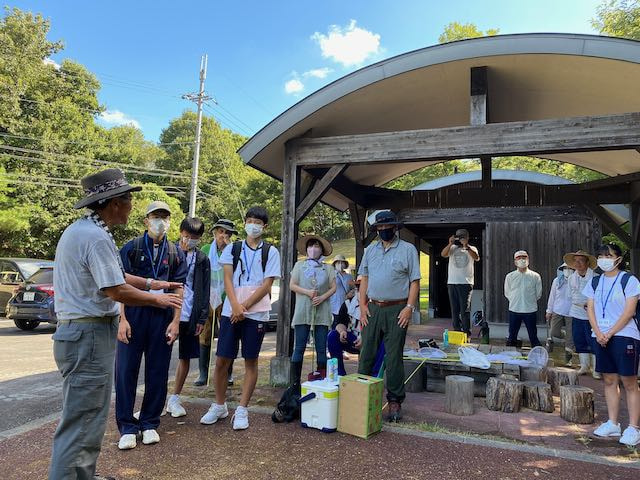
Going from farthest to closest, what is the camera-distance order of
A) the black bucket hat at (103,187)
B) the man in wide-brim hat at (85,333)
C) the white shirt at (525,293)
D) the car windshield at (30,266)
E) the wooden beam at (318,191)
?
1. the car windshield at (30,266)
2. the white shirt at (525,293)
3. the wooden beam at (318,191)
4. the black bucket hat at (103,187)
5. the man in wide-brim hat at (85,333)

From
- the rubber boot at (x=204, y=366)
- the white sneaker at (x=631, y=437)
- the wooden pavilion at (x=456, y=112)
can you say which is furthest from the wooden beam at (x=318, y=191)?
the white sneaker at (x=631, y=437)

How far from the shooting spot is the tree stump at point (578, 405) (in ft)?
14.4

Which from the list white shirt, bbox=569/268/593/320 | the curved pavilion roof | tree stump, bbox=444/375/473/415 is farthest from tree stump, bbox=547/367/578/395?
the curved pavilion roof

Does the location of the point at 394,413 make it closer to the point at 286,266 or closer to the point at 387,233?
the point at 387,233

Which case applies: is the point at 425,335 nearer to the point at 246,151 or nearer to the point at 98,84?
the point at 246,151

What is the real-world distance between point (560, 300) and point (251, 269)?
5692 millimetres

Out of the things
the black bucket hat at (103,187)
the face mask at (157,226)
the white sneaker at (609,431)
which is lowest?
the white sneaker at (609,431)

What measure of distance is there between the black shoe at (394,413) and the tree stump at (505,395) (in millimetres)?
1260

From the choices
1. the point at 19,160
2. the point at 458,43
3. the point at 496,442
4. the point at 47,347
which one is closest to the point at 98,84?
the point at 19,160

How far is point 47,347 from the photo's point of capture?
8547 mm

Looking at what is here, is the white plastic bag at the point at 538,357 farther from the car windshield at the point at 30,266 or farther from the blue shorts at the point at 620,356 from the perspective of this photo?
the car windshield at the point at 30,266

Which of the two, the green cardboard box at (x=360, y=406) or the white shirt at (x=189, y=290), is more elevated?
the white shirt at (x=189, y=290)

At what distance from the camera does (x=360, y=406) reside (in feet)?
12.6

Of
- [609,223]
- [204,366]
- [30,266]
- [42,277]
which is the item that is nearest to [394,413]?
[204,366]
